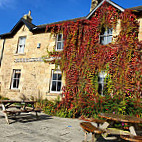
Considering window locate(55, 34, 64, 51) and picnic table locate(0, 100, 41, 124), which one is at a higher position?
window locate(55, 34, 64, 51)

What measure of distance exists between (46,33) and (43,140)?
29.2 ft

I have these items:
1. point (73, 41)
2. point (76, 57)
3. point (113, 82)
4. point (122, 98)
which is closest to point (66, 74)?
point (76, 57)

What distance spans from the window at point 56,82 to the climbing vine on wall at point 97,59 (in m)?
0.69

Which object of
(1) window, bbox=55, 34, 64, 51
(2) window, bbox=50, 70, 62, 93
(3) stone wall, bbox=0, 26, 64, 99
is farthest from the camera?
(1) window, bbox=55, 34, 64, 51

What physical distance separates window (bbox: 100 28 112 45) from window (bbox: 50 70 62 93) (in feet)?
11.8

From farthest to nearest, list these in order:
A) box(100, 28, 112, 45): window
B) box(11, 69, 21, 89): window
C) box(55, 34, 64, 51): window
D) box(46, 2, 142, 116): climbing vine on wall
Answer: box(11, 69, 21, 89): window
box(55, 34, 64, 51): window
box(100, 28, 112, 45): window
box(46, 2, 142, 116): climbing vine on wall

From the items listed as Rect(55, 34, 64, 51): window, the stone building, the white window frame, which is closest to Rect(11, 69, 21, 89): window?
the stone building

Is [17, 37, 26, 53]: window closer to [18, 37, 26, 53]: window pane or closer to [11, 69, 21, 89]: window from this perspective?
[18, 37, 26, 53]: window pane

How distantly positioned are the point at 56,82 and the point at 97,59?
10.7ft

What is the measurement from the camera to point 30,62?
11703 millimetres

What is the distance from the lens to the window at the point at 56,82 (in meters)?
10.4

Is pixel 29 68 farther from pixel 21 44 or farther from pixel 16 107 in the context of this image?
pixel 16 107

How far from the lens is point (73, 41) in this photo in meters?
9.98

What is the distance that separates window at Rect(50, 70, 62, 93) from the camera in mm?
10352
